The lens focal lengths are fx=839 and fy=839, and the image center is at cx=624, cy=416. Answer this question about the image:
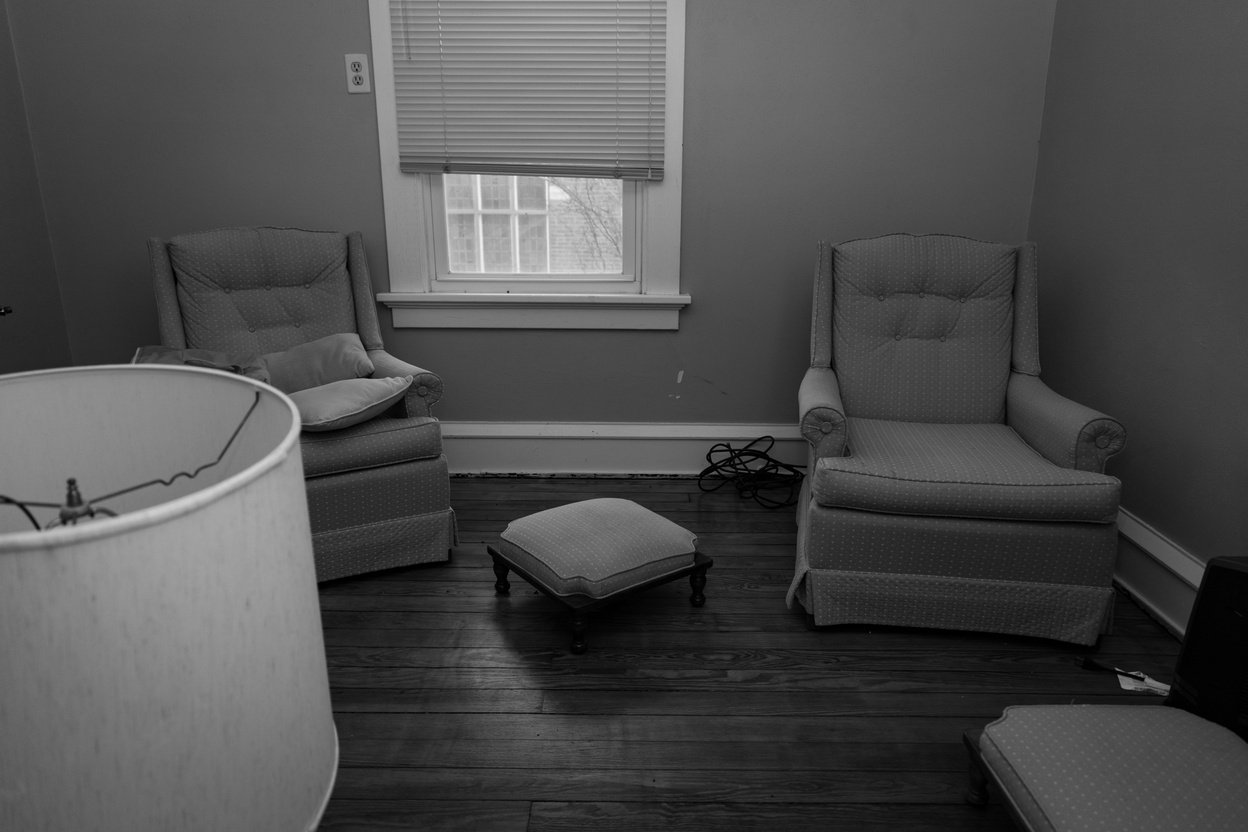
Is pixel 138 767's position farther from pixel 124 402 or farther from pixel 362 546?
pixel 362 546

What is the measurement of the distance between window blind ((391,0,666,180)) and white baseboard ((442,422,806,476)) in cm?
99

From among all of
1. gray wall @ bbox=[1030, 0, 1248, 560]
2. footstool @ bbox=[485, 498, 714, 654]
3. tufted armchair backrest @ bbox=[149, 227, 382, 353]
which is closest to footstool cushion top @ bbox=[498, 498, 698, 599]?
footstool @ bbox=[485, 498, 714, 654]

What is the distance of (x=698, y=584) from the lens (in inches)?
93.4

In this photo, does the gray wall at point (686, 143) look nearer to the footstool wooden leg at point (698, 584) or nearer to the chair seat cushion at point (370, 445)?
the chair seat cushion at point (370, 445)

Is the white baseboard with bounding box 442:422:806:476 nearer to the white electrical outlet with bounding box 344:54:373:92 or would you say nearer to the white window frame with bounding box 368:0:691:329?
the white window frame with bounding box 368:0:691:329

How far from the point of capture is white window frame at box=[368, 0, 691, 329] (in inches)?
123

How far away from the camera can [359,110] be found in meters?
3.08

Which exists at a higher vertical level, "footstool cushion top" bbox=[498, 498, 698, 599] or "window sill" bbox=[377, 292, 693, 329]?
"window sill" bbox=[377, 292, 693, 329]

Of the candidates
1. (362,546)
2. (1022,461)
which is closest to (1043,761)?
(1022,461)

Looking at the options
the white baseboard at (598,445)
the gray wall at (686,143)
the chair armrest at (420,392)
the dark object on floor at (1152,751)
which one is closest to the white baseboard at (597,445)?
the white baseboard at (598,445)

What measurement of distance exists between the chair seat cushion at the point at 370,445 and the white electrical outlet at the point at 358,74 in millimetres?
1316

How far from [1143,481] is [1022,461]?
580 millimetres

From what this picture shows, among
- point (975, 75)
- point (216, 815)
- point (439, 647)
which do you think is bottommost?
point (439, 647)

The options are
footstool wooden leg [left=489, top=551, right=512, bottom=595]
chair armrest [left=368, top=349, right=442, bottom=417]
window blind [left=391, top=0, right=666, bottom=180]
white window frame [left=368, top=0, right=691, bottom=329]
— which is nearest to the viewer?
footstool wooden leg [left=489, top=551, right=512, bottom=595]
